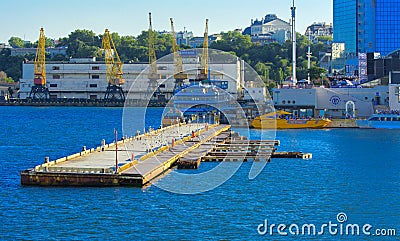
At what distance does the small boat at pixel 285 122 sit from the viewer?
63.3m

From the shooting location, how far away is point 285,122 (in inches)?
2491

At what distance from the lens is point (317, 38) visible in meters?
163

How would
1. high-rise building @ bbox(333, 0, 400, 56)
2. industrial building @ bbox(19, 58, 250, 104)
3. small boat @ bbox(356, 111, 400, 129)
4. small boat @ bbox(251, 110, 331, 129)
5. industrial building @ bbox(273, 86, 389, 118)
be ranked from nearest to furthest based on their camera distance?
1. small boat @ bbox(356, 111, 400, 129)
2. small boat @ bbox(251, 110, 331, 129)
3. industrial building @ bbox(273, 86, 389, 118)
4. high-rise building @ bbox(333, 0, 400, 56)
5. industrial building @ bbox(19, 58, 250, 104)

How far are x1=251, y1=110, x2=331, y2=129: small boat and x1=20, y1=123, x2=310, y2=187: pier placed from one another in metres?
9.33

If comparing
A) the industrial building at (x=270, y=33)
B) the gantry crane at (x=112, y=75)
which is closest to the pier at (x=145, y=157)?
the gantry crane at (x=112, y=75)

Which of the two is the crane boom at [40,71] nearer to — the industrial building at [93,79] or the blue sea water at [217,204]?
the industrial building at [93,79]

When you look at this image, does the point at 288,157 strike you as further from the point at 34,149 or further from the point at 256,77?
the point at 256,77

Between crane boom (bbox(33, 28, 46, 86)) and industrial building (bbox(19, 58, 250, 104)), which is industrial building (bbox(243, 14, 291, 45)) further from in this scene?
crane boom (bbox(33, 28, 46, 86))

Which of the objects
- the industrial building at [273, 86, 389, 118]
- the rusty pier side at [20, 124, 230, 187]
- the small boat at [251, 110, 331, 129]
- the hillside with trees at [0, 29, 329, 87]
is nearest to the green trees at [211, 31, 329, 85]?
the hillside with trees at [0, 29, 329, 87]

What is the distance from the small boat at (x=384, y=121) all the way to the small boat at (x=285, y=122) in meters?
3.07

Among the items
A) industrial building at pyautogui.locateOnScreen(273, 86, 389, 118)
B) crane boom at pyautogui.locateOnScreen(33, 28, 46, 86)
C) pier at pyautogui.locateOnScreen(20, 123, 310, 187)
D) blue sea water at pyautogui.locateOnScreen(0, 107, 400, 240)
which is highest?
crane boom at pyautogui.locateOnScreen(33, 28, 46, 86)

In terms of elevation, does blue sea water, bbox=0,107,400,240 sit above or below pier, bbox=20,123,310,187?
below

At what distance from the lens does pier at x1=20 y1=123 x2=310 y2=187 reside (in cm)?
3027

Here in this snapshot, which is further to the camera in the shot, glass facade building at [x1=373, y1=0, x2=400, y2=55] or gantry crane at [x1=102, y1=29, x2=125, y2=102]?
gantry crane at [x1=102, y1=29, x2=125, y2=102]
